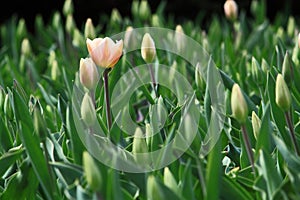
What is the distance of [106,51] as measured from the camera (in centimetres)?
145

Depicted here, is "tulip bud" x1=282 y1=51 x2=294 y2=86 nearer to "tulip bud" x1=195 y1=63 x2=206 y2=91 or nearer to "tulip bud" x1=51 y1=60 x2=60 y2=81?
"tulip bud" x1=195 y1=63 x2=206 y2=91

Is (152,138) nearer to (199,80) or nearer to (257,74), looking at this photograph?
(199,80)

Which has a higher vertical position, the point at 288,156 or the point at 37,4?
the point at 37,4

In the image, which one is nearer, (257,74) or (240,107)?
(240,107)

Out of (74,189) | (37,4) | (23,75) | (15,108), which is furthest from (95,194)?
(37,4)

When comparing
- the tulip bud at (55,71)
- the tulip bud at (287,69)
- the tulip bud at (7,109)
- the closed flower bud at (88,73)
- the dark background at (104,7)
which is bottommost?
the tulip bud at (287,69)

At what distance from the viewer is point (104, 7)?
4672 millimetres

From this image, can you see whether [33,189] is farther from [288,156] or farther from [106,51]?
[288,156]

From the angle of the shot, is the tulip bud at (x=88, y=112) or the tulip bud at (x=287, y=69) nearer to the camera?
the tulip bud at (x=88, y=112)

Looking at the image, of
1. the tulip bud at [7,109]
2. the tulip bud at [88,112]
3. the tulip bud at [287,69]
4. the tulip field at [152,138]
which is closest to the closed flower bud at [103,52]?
the tulip field at [152,138]

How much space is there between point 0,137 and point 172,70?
23.2 inches

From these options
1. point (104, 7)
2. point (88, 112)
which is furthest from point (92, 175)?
point (104, 7)

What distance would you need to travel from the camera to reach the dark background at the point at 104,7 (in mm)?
4539

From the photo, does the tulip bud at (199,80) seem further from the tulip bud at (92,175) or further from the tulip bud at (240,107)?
the tulip bud at (92,175)
